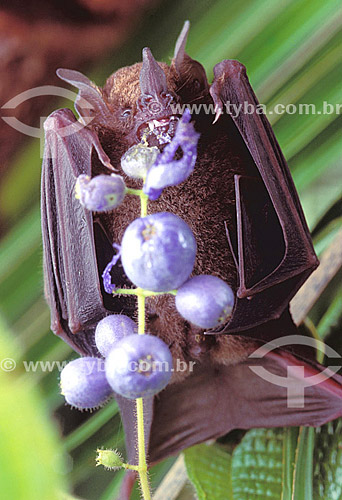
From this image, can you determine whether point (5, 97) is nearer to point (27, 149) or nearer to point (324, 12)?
point (27, 149)

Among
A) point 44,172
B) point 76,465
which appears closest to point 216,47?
point 44,172

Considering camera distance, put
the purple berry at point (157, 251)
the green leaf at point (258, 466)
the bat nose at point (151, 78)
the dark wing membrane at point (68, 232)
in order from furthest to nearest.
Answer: the green leaf at point (258, 466) < the dark wing membrane at point (68, 232) < the bat nose at point (151, 78) < the purple berry at point (157, 251)

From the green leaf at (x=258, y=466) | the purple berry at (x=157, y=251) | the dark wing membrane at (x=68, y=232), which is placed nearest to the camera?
the purple berry at (x=157, y=251)

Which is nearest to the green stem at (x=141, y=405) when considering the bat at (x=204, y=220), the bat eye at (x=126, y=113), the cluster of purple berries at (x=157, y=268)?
the cluster of purple berries at (x=157, y=268)

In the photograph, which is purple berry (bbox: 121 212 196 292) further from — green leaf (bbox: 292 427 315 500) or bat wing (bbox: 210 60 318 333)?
green leaf (bbox: 292 427 315 500)

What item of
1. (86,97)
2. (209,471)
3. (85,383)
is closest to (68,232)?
(86,97)

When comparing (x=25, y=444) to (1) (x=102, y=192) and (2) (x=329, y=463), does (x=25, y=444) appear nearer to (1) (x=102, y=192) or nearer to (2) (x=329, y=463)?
(2) (x=329, y=463)

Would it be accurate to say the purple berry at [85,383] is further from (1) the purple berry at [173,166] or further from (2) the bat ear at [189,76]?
(2) the bat ear at [189,76]
